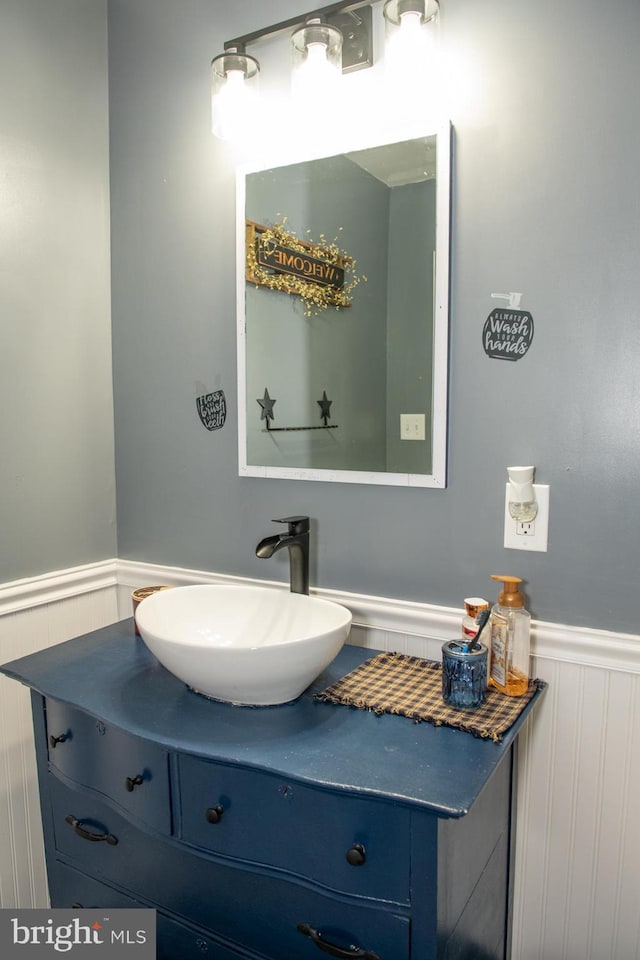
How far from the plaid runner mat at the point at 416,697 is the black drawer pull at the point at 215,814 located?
0.24m

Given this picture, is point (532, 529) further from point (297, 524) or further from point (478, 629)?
point (297, 524)

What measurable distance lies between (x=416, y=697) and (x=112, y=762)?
21.6 inches

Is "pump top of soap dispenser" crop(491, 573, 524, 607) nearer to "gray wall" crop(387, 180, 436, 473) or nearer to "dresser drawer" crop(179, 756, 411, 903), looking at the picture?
"gray wall" crop(387, 180, 436, 473)

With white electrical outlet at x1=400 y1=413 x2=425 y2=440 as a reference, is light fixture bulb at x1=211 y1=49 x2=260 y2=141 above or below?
above

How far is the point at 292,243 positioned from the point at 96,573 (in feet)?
3.21

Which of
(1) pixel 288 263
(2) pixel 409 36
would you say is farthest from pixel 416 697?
(2) pixel 409 36

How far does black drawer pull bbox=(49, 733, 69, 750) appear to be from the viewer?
4.17ft

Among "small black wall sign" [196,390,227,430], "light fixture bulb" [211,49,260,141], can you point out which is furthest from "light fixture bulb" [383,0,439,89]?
"small black wall sign" [196,390,227,430]

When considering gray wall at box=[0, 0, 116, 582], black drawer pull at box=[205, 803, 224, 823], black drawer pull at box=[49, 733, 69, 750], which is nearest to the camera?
black drawer pull at box=[205, 803, 224, 823]

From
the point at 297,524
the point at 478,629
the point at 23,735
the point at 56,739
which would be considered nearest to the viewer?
the point at 478,629

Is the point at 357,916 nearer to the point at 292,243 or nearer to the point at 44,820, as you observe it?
the point at 44,820

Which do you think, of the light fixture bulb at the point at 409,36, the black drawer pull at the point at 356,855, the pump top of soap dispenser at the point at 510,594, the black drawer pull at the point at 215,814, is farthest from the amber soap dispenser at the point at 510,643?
the light fixture bulb at the point at 409,36

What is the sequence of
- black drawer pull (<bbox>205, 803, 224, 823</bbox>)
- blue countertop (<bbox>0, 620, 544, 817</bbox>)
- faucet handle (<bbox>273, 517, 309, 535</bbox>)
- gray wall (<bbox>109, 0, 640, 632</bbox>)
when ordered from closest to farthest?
blue countertop (<bbox>0, 620, 544, 817</bbox>)
black drawer pull (<bbox>205, 803, 224, 823</bbox>)
gray wall (<bbox>109, 0, 640, 632</bbox>)
faucet handle (<bbox>273, 517, 309, 535</bbox>)

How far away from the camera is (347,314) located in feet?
4.74
